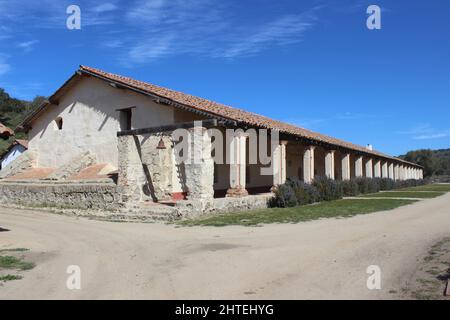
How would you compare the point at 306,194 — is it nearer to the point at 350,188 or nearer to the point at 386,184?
the point at 350,188

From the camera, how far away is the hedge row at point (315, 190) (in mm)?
17922

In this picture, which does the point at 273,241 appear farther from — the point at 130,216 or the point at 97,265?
the point at 130,216

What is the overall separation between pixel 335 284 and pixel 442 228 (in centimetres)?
651

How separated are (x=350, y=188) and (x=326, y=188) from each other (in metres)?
5.48

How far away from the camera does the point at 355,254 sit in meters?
7.50

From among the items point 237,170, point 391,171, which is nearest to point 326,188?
point 237,170

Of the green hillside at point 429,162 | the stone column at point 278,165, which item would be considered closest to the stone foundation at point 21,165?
the stone column at point 278,165

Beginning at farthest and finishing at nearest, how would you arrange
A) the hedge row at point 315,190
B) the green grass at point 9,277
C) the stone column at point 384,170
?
the stone column at point 384,170 < the hedge row at point 315,190 < the green grass at point 9,277

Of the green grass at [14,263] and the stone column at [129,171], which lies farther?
the stone column at [129,171]

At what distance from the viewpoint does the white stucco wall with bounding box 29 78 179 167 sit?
19.5 meters

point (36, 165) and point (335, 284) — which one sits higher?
point (36, 165)

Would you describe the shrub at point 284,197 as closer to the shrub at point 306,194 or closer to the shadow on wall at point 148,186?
the shrub at point 306,194
